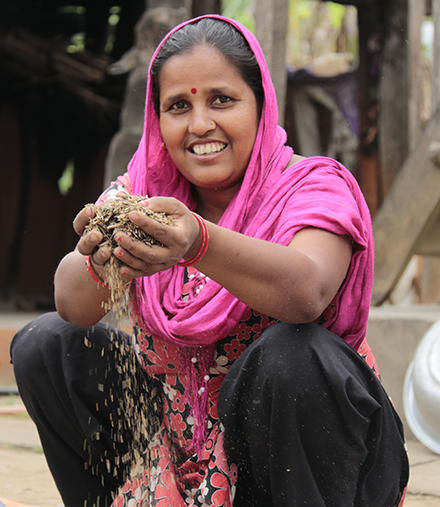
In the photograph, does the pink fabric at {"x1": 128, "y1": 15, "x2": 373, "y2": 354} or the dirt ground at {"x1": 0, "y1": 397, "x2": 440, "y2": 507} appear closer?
the pink fabric at {"x1": 128, "y1": 15, "x2": 373, "y2": 354}

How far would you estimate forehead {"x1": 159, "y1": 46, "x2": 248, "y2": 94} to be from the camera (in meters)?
1.71

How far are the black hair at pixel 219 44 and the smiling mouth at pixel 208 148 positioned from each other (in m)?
Result: 0.19

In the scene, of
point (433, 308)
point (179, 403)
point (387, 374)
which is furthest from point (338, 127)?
point (179, 403)

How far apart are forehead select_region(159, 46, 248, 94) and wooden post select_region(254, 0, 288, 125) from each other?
A: 1943mm

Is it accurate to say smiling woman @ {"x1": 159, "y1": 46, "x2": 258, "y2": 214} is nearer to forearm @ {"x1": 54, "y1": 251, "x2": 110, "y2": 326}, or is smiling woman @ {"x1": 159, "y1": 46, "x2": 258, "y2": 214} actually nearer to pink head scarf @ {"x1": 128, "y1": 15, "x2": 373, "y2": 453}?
pink head scarf @ {"x1": 128, "y1": 15, "x2": 373, "y2": 453}

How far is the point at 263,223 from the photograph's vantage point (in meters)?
1.68

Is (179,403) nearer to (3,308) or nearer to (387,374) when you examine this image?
Answer: (387,374)

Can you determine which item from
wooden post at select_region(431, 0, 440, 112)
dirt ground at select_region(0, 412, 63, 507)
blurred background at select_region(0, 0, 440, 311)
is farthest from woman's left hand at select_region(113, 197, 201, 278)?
wooden post at select_region(431, 0, 440, 112)

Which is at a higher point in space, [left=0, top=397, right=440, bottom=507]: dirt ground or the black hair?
the black hair

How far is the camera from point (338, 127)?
6156 millimetres

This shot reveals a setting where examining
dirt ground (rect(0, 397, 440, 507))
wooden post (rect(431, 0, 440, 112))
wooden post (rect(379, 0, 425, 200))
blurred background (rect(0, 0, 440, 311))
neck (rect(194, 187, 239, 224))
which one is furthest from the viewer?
wooden post (rect(379, 0, 425, 200))

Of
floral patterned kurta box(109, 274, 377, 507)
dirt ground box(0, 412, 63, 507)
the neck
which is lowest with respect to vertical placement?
dirt ground box(0, 412, 63, 507)

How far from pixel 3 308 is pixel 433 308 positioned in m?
5.27

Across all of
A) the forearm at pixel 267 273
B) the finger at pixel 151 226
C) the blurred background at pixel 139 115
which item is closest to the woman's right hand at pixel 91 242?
the finger at pixel 151 226
